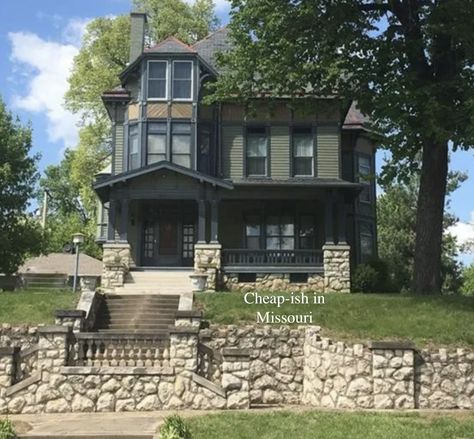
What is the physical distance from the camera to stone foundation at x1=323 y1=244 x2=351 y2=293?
2531cm

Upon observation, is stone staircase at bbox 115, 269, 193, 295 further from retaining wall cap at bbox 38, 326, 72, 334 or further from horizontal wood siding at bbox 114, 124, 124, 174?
retaining wall cap at bbox 38, 326, 72, 334

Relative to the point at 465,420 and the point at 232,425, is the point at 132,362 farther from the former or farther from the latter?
the point at 465,420

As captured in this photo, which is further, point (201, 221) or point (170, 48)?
point (170, 48)

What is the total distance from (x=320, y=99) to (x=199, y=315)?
32.8ft

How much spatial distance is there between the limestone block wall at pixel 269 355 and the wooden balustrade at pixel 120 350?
73.9 inches

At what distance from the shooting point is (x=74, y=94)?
41844 millimetres

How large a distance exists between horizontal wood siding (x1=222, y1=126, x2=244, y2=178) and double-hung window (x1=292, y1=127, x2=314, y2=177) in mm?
2194

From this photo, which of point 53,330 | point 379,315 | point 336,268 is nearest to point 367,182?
point 336,268

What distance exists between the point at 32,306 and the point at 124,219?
7525 millimetres

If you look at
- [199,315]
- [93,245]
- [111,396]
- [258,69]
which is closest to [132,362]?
[111,396]

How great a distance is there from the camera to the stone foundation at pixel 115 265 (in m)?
Answer: 24.5

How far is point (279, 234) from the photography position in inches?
1089

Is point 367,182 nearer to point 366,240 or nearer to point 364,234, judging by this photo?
point 364,234

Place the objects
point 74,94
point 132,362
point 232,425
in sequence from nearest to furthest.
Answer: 1. point 232,425
2. point 132,362
3. point 74,94
